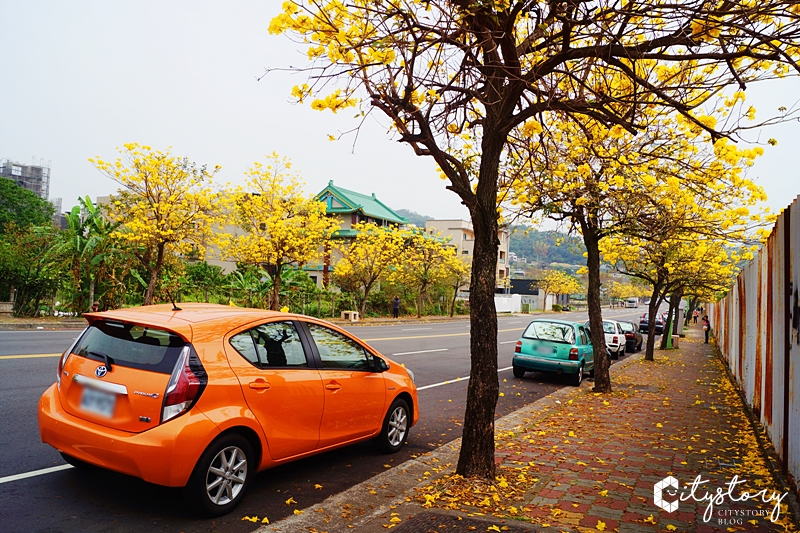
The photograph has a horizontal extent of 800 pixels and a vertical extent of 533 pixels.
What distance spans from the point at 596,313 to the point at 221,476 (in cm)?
970

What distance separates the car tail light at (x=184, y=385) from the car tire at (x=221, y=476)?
0.39 m

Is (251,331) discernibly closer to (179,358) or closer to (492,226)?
(179,358)

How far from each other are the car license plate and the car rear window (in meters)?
0.25

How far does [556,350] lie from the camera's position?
14047mm

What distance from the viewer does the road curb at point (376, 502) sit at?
4.49 meters

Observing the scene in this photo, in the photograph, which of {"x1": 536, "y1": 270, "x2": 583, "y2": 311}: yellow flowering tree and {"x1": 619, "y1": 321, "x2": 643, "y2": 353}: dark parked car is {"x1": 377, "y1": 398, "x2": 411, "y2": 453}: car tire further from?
{"x1": 536, "y1": 270, "x2": 583, "y2": 311}: yellow flowering tree

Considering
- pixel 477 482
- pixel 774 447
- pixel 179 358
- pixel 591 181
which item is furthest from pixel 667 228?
pixel 179 358

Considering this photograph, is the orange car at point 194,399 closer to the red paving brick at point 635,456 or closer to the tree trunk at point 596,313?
the red paving brick at point 635,456

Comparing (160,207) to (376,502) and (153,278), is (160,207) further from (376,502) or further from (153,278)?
(376,502)

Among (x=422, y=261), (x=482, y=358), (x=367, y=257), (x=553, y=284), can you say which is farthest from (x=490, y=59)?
(x=553, y=284)

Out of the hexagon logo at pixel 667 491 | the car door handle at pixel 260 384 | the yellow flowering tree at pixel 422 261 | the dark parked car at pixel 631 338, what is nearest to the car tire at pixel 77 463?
the car door handle at pixel 260 384

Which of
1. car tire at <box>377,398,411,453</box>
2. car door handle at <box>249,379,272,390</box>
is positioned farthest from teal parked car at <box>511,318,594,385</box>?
car door handle at <box>249,379,272,390</box>

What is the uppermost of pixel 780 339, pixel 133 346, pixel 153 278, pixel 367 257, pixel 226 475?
pixel 367 257

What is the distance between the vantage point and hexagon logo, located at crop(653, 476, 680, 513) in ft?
17.1
